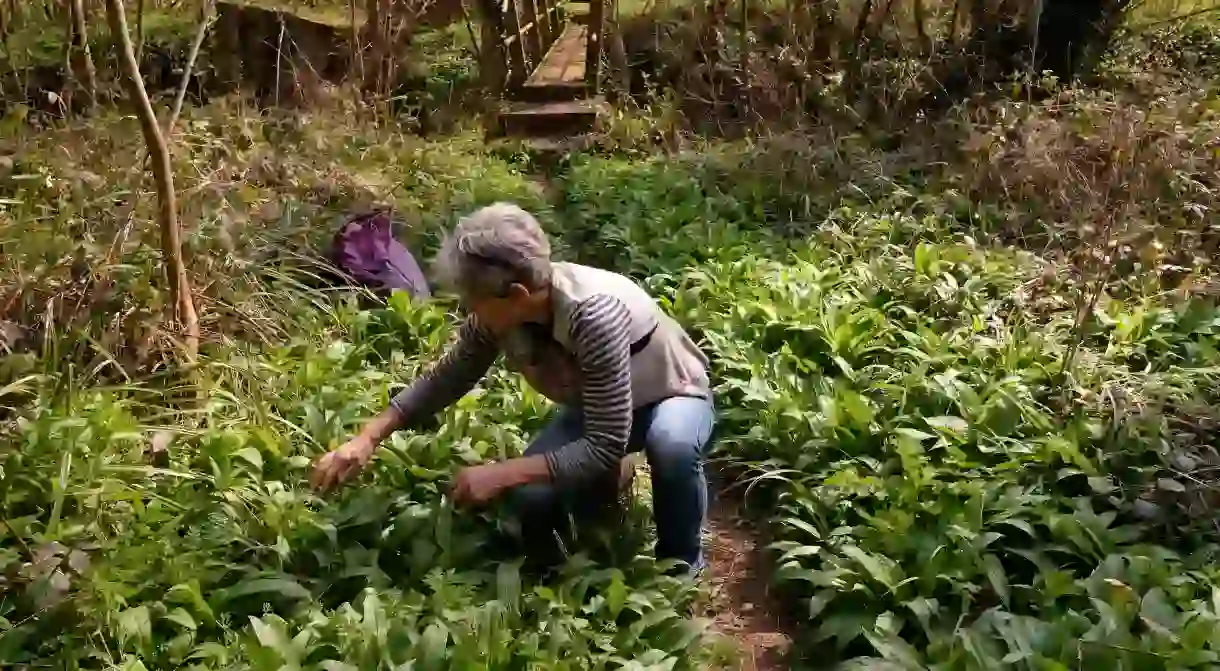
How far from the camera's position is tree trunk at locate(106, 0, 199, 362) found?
12.9 feet

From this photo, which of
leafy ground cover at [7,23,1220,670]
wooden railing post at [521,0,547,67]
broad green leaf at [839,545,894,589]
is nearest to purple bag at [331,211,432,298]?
leafy ground cover at [7,23,1220,670]

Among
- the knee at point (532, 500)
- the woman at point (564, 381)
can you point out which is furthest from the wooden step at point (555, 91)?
the knee at point (532, 500)

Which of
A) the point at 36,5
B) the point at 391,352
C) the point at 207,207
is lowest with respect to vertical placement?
the point at 391,352

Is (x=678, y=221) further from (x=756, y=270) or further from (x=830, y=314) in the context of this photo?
(x=830, y=314)

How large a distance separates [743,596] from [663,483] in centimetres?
61

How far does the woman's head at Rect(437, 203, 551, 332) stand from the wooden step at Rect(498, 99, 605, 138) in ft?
19.2

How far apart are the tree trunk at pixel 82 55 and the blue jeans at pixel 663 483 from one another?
4925 mm

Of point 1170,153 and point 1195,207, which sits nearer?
point 1195,207

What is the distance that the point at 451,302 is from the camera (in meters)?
5.26

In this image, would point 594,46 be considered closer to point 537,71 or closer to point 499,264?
point 537,71

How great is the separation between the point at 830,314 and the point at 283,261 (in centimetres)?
260

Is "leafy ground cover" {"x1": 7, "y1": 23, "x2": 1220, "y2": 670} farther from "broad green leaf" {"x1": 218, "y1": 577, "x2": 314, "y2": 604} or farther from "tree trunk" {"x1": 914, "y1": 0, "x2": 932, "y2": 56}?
"tree trunk" {"x1": 914, "y1": 0, "x2": 932, "y2": 56}

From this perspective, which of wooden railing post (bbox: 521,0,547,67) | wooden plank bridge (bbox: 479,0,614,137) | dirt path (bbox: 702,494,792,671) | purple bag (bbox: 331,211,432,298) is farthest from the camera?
wooden railing post (bbox: 521,0,547,67)

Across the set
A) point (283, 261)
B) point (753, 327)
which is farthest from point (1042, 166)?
point (283, 261)
